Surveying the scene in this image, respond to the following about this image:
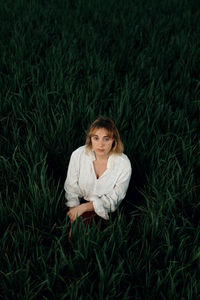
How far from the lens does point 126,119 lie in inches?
73.0

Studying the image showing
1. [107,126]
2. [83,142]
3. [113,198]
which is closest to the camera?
[107,126]

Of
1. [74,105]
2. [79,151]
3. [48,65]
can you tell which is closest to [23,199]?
[79,151]

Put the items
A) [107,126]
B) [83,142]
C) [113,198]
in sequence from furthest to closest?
[83,142]
[113,198]
[107,126]

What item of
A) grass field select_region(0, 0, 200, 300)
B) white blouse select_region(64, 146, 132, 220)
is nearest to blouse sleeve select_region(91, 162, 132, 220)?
white blouse select_region(64, 146, 132, 220)

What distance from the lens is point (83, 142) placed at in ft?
5.75

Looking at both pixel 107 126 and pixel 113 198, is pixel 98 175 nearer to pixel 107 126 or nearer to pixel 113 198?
pixel 113 198

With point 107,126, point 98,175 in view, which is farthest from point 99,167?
point 107,126

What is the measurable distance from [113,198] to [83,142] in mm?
490

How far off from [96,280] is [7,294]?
338 millimetres

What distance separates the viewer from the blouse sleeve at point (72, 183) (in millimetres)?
1407

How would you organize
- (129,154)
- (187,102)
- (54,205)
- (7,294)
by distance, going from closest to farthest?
(7,294)
(54,205)
(129,154)
(187,102)

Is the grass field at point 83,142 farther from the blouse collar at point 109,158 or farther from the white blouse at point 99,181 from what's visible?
the blouse collar at point 109,158

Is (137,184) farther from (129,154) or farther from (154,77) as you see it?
(154,77)

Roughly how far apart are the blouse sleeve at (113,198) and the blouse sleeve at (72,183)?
4.5 inches
